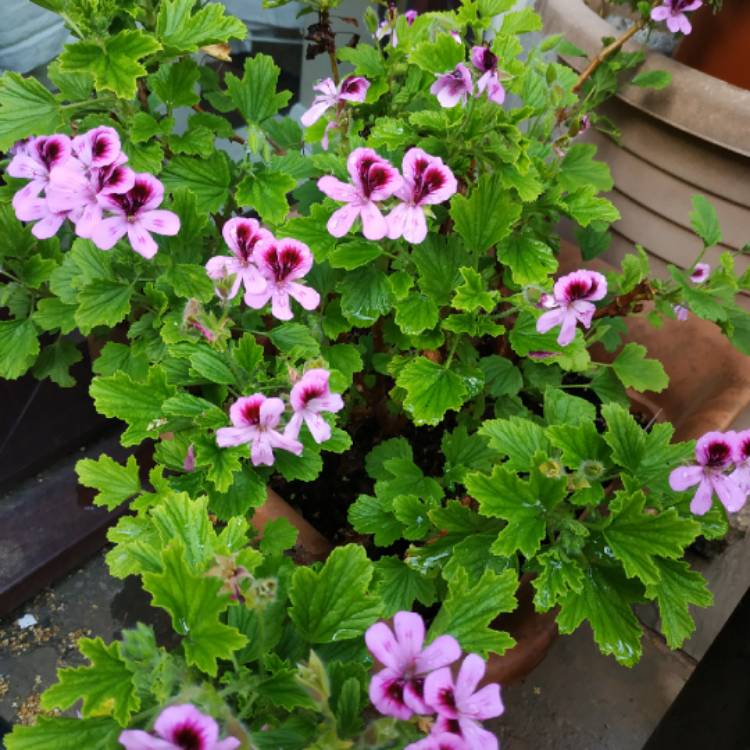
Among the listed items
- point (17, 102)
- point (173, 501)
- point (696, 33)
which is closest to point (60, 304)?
point (17, 102)

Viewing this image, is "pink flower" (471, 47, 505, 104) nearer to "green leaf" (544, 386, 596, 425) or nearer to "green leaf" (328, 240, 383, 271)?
"green leaf" (328, 240, 383, 271)

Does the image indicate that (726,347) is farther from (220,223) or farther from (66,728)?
(66,728)

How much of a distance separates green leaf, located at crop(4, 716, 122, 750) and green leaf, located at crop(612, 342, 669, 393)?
0.66 m

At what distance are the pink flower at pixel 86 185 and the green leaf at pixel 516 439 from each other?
39cm

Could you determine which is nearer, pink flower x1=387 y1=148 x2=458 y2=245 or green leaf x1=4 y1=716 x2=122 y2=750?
green leaf x1=4 y1=716 x2=122 y2=750

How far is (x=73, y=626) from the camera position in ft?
3.73

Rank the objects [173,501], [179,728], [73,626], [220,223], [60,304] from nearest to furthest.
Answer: [179,728] → [173,501] → [60,304] → [220,223] → [73,626]

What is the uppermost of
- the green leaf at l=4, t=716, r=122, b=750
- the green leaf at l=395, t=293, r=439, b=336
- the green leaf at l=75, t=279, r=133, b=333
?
the green leaf at l=395, t=293, r=439, b=336

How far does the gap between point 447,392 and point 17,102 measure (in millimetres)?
505

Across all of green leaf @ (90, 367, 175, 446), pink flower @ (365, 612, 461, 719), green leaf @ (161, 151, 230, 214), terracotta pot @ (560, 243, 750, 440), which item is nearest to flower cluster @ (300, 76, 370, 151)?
green leaf @ (161, 151, 230, 214)

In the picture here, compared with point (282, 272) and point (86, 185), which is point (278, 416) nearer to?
point (282, 272)

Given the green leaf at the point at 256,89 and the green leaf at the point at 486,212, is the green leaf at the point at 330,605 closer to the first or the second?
the green leaf at the point at 486,212

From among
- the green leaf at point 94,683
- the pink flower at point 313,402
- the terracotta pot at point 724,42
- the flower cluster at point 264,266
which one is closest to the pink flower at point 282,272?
the flower cluster at point 264,266

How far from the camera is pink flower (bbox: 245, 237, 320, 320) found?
0.67 metres
